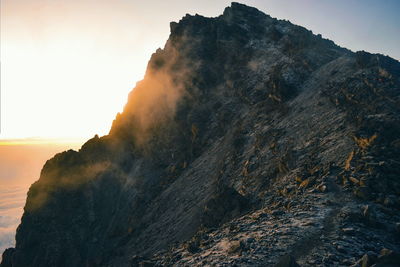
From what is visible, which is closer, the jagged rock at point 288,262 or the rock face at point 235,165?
the jagged rock at point 288,262

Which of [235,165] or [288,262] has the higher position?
[235,165]

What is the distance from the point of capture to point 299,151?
35219mm

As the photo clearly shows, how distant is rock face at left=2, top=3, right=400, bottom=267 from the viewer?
21984 mm

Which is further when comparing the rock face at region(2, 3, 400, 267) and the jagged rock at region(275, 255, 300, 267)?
the rock face at region(2, 3, 400, 267)

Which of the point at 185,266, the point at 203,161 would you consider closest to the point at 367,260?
the point at 185,266

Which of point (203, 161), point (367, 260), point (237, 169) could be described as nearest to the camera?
point (367, 260)

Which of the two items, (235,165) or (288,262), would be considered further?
(235,165)

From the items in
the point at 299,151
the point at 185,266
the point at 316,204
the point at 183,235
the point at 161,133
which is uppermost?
the point at 161,133

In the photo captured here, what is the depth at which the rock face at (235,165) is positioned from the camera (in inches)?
866

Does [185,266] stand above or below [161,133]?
below

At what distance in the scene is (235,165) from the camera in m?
44.4

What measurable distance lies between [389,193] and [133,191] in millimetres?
49686

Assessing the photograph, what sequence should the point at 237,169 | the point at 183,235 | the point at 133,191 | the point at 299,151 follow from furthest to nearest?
the point at 133,191
the point at 237,169
the point at 183,235
the point at 299,151

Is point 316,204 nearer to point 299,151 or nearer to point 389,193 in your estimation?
point 389,193
